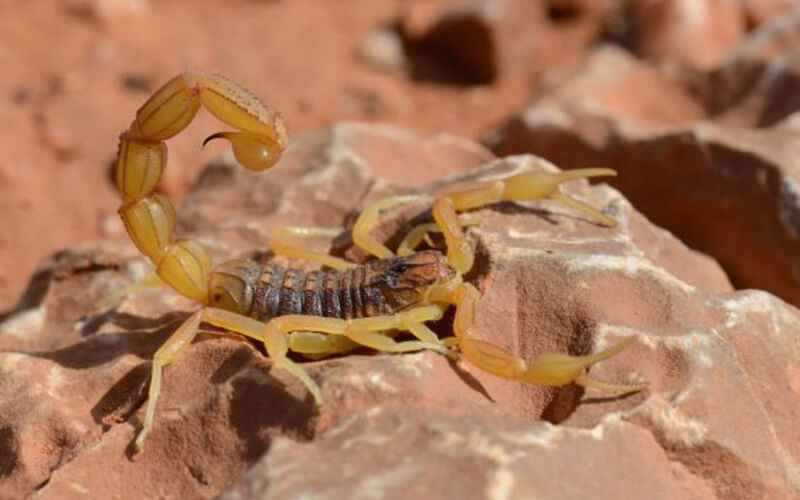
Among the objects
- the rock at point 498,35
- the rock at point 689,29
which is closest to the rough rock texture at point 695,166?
the rock at point 689,29

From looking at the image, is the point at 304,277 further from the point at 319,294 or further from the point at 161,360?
the point at 161,360

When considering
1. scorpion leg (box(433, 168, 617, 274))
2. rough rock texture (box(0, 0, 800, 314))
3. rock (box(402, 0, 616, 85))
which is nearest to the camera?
scorpion leg (box(433, 168, 617, 274))

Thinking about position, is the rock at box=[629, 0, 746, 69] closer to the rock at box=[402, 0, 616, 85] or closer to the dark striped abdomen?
the rock at box=[402, 0, 616, 85]

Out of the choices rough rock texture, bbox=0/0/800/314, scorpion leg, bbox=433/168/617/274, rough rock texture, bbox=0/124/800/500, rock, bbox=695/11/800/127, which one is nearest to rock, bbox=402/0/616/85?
rough rock texture, bbox=0/0/800/314

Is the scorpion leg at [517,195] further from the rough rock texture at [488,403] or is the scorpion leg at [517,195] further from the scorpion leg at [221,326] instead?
the scorpion leg at [221,326]

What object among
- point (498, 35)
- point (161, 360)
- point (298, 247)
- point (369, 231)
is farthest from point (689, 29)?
point (161, 360)
